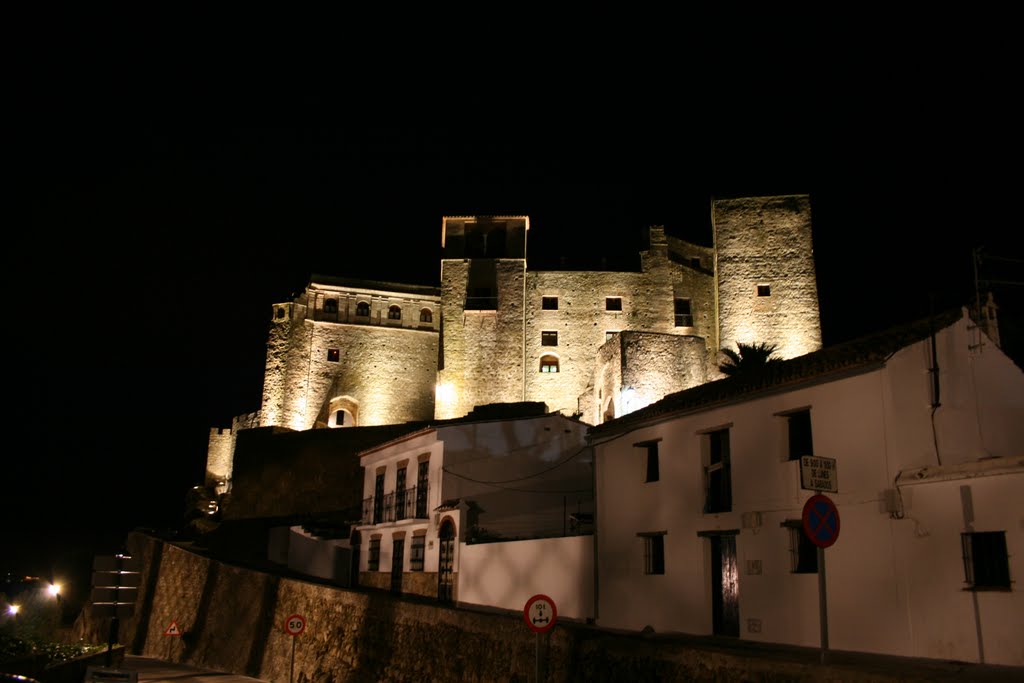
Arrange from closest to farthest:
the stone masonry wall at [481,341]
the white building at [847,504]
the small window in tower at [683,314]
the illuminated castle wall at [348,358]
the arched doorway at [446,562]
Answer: the white building at [847,504], the arched doorway at [446,562], the small window in tower at [683,314], the stone masonry wall at [481,341], the illuminated castle wall at [348,358]

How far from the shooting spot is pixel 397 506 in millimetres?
25812

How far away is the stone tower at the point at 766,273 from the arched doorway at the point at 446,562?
26.8 metres

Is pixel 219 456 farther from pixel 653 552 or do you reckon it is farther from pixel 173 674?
pixel 653 552

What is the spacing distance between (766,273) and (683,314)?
5249 millimetres

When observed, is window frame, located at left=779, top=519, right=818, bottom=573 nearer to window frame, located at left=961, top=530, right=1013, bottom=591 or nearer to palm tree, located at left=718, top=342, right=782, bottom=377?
window frame, located at left=961, top=530, right=1013, bottom=591

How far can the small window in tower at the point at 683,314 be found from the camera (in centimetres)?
4872

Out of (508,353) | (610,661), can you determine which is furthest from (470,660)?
(508,353)

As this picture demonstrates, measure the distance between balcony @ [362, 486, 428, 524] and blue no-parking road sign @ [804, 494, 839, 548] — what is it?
15990 mm

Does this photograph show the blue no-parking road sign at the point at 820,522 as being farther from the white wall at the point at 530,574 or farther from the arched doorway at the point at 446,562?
the arched doorway at the point at 446,562

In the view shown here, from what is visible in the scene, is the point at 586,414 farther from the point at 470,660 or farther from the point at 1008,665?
the point at 1008,665

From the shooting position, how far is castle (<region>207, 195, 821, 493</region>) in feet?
→ 151

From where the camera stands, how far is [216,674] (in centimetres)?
2336

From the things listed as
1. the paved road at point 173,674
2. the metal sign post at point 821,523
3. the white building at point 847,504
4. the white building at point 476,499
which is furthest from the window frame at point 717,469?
the paved road at point 173,674

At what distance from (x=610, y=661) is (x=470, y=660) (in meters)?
4.10
